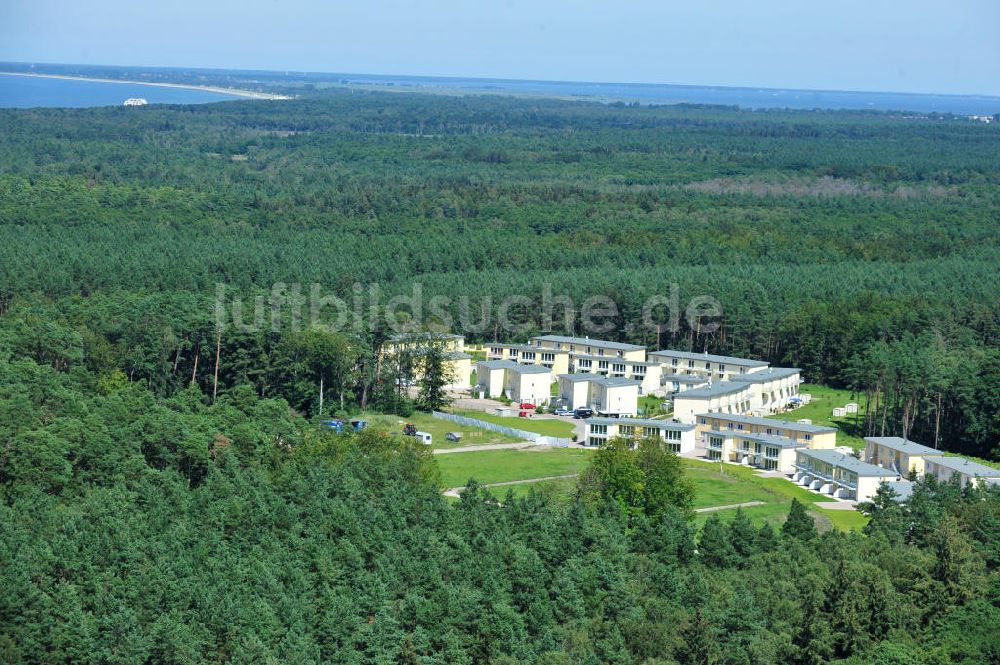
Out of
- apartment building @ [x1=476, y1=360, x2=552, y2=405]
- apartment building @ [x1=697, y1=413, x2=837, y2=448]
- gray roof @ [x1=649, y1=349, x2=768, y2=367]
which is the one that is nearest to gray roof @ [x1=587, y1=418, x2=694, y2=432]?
apartment building @ [x1=697, y1=413, x2=837, y2=448]

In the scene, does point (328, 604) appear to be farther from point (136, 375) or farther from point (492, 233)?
point (492, 233)

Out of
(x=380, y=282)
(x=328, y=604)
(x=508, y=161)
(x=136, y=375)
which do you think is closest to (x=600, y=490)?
(x=328, y=604)

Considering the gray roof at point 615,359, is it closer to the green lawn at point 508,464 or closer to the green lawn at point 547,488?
the green lawn at point 508,464

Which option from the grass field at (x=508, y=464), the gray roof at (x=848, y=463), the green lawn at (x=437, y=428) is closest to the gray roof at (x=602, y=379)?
the green lawn at (x=437, y=428)

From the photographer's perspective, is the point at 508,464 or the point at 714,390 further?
the point at 714,390

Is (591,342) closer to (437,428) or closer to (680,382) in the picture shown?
(680,382)

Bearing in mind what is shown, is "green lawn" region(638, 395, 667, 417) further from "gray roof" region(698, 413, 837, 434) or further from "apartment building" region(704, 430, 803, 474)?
"apartment building" region(704, 430, 803, 474)

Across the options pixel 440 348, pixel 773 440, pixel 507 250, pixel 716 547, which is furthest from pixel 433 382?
pixel 507 250
